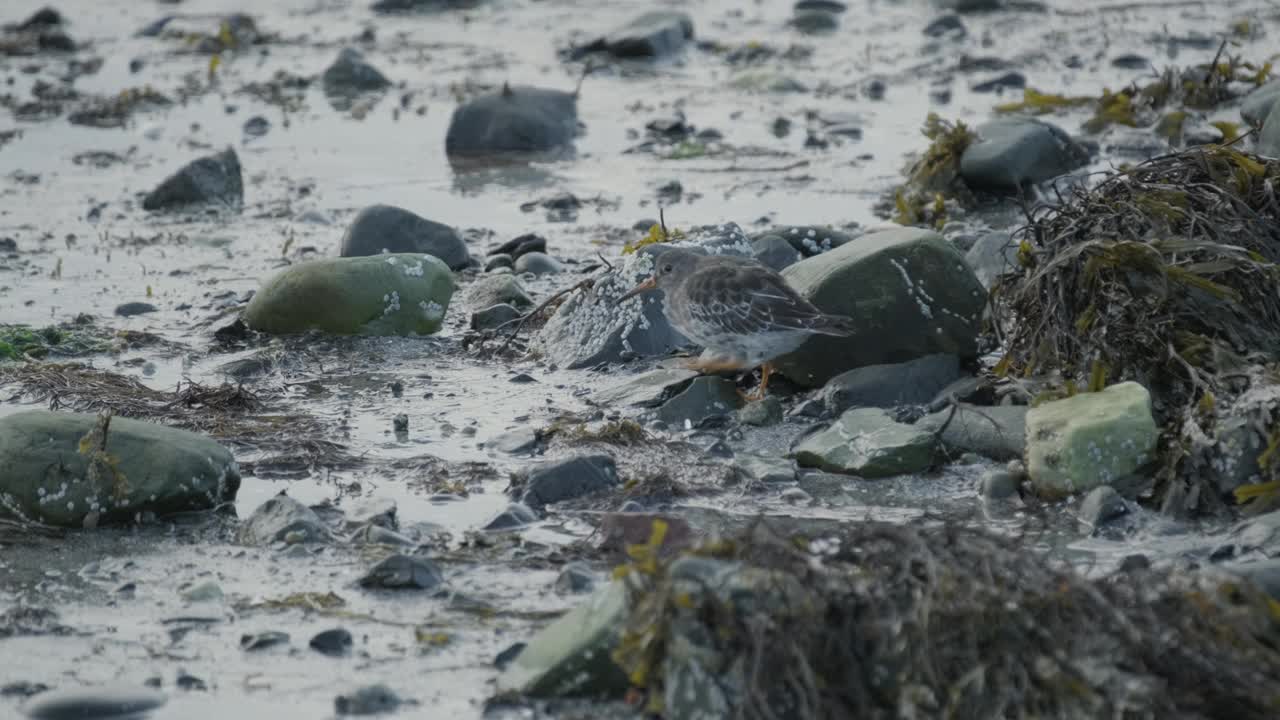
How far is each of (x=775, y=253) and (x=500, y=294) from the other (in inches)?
59.1

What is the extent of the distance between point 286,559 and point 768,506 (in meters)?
→ 1.75

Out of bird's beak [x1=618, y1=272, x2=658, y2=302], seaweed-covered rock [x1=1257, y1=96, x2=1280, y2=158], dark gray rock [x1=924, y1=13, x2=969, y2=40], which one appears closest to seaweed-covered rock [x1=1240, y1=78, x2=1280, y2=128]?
seaweed-covered rock [x1=1257, y1=96, x2=1280, y2=158]

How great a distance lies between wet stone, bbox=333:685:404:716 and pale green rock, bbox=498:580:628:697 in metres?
0.30

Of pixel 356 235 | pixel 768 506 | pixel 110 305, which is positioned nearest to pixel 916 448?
pixel 768 506

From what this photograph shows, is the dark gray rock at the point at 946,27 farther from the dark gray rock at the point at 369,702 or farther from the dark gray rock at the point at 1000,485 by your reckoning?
the dark gray rock at the point at 369,702

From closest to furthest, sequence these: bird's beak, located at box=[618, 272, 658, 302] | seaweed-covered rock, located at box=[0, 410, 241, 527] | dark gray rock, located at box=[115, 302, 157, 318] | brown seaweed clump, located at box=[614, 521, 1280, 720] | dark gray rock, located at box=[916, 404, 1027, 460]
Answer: brown seaweed clump, located at box=[614, 521, 1280, 720], seaweed-covered rock, located at box=[0, 410, 241, 527], dark gray rock, located at box=[916, 404, 1027, 460], bird's beak, located at box=[618, 272, 658, 302], dark gray rock, located at box=[115, 302, 157, 318]

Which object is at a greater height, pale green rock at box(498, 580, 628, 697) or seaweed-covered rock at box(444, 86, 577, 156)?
pale green rock at box(498, 580, 628, 697)

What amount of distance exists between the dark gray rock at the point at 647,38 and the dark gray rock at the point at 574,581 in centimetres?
1201

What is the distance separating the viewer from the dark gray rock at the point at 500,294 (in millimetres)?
8875

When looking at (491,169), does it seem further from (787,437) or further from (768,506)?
(768,506)

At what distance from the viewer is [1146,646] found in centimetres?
405

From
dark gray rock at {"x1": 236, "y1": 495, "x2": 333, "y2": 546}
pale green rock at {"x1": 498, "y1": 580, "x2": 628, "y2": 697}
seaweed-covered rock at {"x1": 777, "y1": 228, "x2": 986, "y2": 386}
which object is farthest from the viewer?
seaweed-covered rock at {"x1": 777, "y1": 228, "x2": 986, "y2": 386}

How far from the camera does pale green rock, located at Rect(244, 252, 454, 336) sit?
8.38 metres

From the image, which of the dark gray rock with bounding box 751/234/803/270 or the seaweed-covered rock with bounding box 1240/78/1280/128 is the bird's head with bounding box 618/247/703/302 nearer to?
the dark gray rock with bounding box 751/234/803/270
